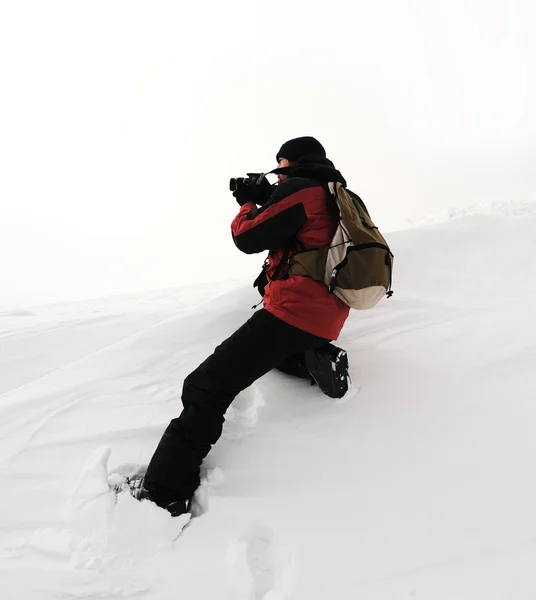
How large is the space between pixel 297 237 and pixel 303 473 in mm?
1169

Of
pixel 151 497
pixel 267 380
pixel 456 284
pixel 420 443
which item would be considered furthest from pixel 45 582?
pixel 456 284

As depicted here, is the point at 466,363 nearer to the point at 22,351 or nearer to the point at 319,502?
the point at 319,502

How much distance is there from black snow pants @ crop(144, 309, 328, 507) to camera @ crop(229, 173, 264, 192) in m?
0.74

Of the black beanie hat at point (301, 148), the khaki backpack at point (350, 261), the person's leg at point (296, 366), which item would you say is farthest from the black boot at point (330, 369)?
the black beanie hat at point (301, 148)

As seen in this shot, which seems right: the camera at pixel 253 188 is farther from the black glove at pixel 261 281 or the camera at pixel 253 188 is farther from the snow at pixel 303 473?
the snow at pixel 303 473

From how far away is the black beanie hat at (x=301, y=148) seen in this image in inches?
92.1

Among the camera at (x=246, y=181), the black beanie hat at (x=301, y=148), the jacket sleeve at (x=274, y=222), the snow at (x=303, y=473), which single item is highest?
the black beanie hat at (x=301, y=148)

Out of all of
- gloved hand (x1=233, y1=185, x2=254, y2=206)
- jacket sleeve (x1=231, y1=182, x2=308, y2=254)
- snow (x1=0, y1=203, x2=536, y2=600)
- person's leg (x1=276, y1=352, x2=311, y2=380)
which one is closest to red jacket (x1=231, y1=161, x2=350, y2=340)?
jacket sleeve (x1=231, y1=182, x2=308, y2=254)

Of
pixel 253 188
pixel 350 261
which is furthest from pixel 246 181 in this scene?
pixel 350 261

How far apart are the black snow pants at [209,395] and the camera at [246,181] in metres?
0.74

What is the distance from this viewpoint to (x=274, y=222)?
2.03m

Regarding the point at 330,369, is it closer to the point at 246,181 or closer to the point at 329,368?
the point at 329,368

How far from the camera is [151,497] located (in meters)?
1.79

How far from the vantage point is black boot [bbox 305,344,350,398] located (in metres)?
2.28
